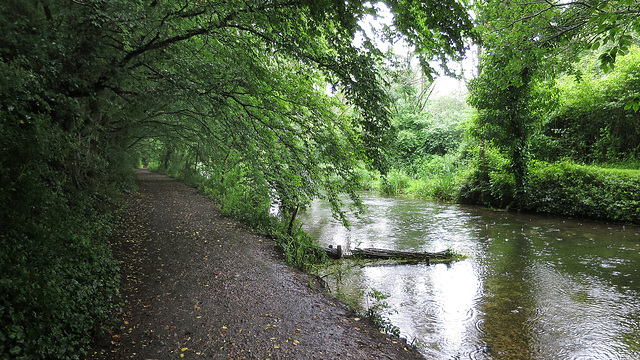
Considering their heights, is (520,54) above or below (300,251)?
above

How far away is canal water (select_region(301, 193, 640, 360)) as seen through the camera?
4.45 metres

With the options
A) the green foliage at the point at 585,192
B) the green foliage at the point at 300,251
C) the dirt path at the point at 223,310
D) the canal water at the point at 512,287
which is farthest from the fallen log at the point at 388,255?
the green foliage at the point at 585,192

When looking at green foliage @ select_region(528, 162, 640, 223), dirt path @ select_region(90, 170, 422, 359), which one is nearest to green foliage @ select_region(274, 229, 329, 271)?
dirt path @ select_region(90, 170, 422, 359)

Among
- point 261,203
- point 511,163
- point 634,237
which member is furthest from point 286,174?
point 511,163

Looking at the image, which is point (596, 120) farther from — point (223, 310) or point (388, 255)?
point (223, 310)

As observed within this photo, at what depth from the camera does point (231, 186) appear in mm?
10531

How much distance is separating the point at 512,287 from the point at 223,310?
567 centimetres

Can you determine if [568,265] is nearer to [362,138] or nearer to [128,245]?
[362,138]

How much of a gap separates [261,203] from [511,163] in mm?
11194

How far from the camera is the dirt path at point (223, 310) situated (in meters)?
3.21

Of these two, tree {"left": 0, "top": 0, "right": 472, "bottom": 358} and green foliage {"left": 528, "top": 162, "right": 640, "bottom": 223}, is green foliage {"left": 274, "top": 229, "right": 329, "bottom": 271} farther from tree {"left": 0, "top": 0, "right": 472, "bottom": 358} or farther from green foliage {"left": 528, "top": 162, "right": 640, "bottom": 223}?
green foliage {"left": 528, "top": 162, "right": 640, "bottom": 223}

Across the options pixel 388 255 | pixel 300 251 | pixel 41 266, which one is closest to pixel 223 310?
pixel 41 266

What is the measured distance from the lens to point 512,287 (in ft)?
20.7

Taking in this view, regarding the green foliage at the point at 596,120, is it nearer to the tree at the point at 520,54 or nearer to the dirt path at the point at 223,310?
the tree at the point at 520,54
